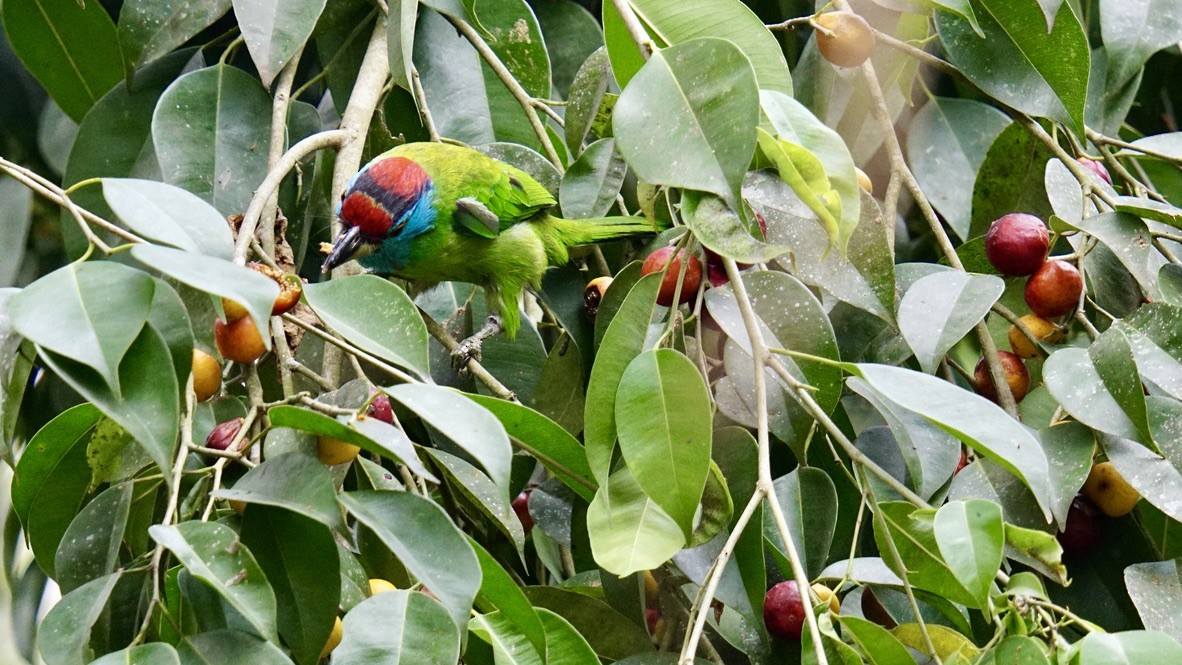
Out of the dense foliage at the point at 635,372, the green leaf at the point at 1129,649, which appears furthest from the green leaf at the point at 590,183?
the green leaf at the point at 1129,649

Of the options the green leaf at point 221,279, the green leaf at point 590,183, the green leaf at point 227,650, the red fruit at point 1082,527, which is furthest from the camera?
the green leaf at point 590,183

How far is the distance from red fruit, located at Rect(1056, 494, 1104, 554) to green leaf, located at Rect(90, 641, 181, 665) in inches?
46.8

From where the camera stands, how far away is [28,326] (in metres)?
0.94

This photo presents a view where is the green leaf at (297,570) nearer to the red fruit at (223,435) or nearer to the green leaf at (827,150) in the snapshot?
the red fruit at (223,435)

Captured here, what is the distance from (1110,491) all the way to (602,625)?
0.73m

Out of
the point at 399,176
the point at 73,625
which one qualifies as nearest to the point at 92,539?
the point at 73,625

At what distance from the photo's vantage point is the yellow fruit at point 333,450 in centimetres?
125

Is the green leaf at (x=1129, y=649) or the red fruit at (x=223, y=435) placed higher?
the red fruit at (x=223, y=435)

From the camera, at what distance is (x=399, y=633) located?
1038 millimetres

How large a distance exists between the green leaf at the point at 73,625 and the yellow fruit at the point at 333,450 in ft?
0.82

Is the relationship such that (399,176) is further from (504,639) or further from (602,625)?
(504,639)

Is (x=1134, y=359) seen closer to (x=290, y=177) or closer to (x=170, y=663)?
(x=170, y=663)

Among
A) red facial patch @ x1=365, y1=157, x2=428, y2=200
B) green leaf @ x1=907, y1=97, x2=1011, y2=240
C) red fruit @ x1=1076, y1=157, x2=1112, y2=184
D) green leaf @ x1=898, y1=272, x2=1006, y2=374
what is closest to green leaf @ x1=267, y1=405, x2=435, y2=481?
green leaf @ x1=898, y1=272, x2=1006, y2=374

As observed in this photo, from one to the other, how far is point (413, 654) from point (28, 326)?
0.44 m
